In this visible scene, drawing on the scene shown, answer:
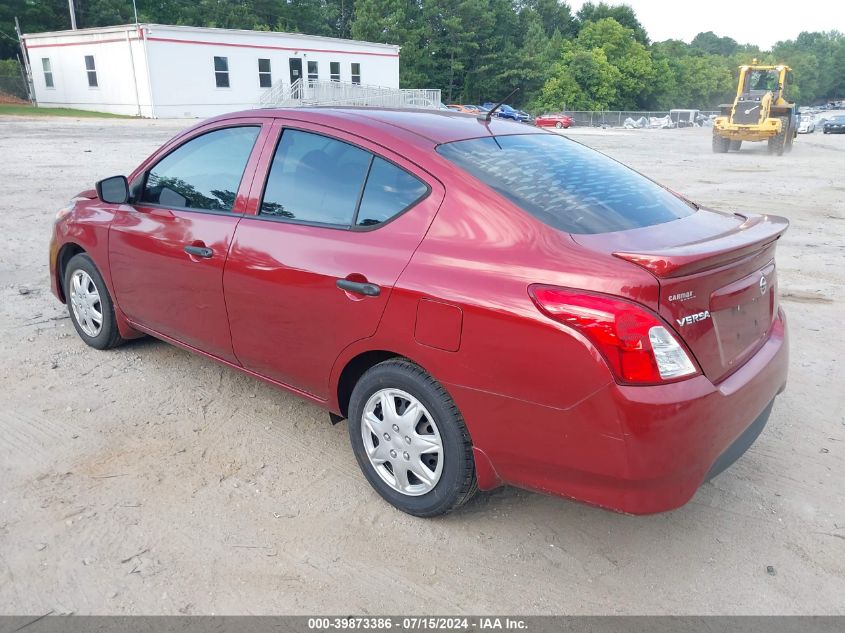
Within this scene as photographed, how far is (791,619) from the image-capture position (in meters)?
2.45

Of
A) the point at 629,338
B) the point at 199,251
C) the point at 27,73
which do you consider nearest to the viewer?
the point at 629,338

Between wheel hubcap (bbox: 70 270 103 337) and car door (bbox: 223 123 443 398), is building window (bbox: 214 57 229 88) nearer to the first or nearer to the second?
wheel hubcap (bbox: 70 270 103 337)

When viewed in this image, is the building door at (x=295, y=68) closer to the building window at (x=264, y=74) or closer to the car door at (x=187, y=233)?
the building window at (x=264, y=74)

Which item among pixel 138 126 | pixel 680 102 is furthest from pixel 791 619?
pixel 680 102

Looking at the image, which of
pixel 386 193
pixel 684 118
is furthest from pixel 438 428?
pixel 684 118

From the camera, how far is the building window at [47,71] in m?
35.3

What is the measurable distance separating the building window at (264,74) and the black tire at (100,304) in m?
33.2

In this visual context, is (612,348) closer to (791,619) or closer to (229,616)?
(791,619)

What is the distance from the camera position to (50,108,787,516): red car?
2336 mm

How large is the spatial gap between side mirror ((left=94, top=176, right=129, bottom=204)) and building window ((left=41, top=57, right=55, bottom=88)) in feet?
124

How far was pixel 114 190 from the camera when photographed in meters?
4.14

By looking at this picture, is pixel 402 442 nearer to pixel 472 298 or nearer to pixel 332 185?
pixel 472 298

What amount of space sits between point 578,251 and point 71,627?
7.37 ft

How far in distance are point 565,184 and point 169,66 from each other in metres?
33.2
